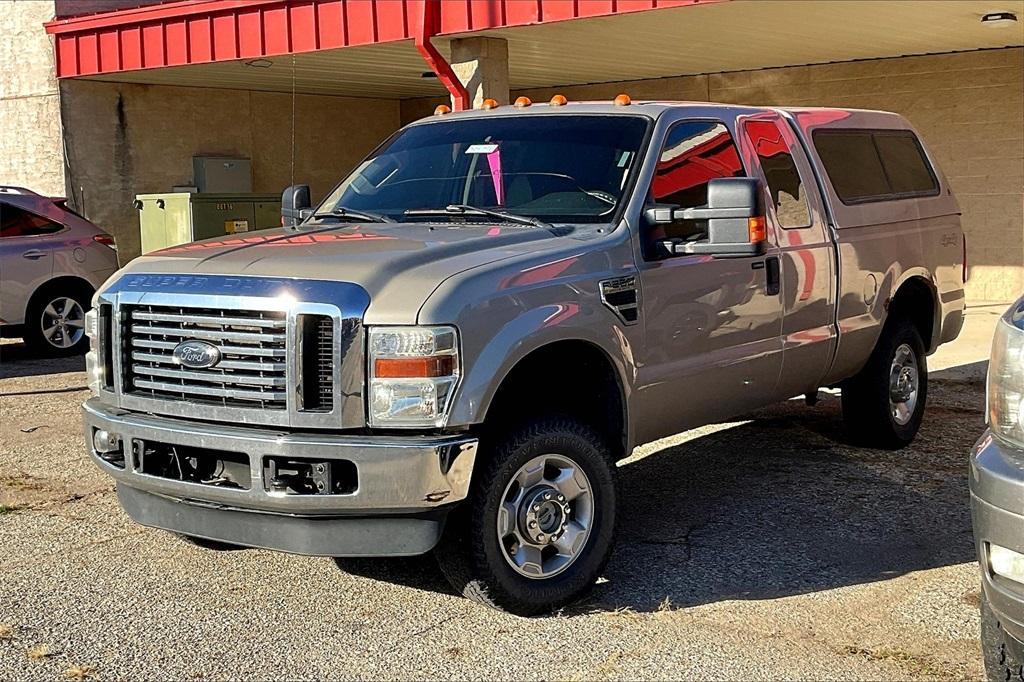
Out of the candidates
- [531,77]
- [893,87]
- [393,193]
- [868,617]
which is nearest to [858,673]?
[868,617]

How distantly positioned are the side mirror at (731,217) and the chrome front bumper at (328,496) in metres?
1.43

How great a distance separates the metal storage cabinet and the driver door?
333 inches

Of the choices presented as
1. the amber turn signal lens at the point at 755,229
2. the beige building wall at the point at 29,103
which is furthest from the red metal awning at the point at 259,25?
the amber turn signal lens at the point at 755,229

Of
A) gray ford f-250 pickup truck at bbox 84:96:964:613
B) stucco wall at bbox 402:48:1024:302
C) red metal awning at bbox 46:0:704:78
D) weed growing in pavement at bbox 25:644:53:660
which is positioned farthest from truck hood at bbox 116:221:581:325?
stucco wall at bbox 402:48:1024:302

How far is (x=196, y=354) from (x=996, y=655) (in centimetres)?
288

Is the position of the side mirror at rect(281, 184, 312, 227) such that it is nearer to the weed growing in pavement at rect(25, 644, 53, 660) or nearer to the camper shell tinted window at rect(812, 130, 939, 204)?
the weed growing in pavement at rect(25, 644, 53, 660)

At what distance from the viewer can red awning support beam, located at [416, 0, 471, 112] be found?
1266 cm

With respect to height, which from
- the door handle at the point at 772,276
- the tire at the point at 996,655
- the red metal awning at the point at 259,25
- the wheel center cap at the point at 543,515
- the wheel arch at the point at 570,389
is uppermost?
the red metal awning at the point at 259,25

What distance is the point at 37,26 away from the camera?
647 inches

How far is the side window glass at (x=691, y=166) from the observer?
18.4ft

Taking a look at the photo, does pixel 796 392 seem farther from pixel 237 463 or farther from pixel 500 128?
pixel 237 463

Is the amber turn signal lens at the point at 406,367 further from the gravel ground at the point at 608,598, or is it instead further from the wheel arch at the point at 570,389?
the gravel ground at the point at 608,598

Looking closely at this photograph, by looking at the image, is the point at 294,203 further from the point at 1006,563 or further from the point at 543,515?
the point at 1006,563

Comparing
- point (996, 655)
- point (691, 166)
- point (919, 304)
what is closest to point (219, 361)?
point (691, 166)
